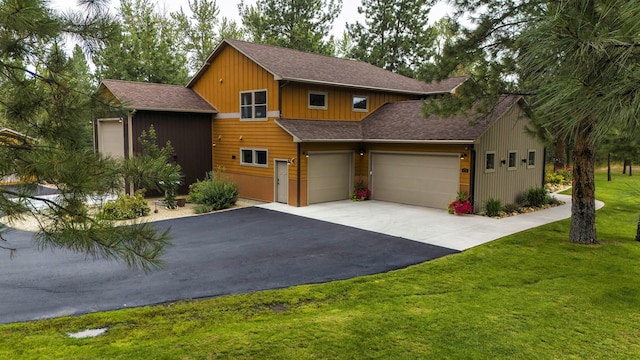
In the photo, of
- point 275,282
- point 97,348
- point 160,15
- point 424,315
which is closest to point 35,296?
point 97,348

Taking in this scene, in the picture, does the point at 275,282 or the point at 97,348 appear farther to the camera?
the point at 275,282

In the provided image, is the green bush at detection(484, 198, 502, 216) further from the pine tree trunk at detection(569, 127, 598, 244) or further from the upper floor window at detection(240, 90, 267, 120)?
the upper floor window at detection(240, 90, 267, 120)

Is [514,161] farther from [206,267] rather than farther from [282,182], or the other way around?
[206,267]

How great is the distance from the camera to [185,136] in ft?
59.4

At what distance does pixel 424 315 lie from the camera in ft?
19.4

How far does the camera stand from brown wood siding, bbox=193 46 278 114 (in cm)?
1645

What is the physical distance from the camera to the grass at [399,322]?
482cm

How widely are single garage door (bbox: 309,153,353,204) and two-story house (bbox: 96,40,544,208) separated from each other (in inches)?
1.6

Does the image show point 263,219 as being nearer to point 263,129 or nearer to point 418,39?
point 263,129

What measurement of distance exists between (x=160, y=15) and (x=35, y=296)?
1213 inches

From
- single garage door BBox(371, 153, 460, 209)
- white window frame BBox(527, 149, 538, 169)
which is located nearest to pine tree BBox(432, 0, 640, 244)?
single garage door BBox(371, 153, 460, 209)

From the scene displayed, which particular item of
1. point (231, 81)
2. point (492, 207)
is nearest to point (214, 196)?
point (231, 81)

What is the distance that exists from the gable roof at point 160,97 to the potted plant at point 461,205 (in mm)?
10812

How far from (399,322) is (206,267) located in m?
4.39
